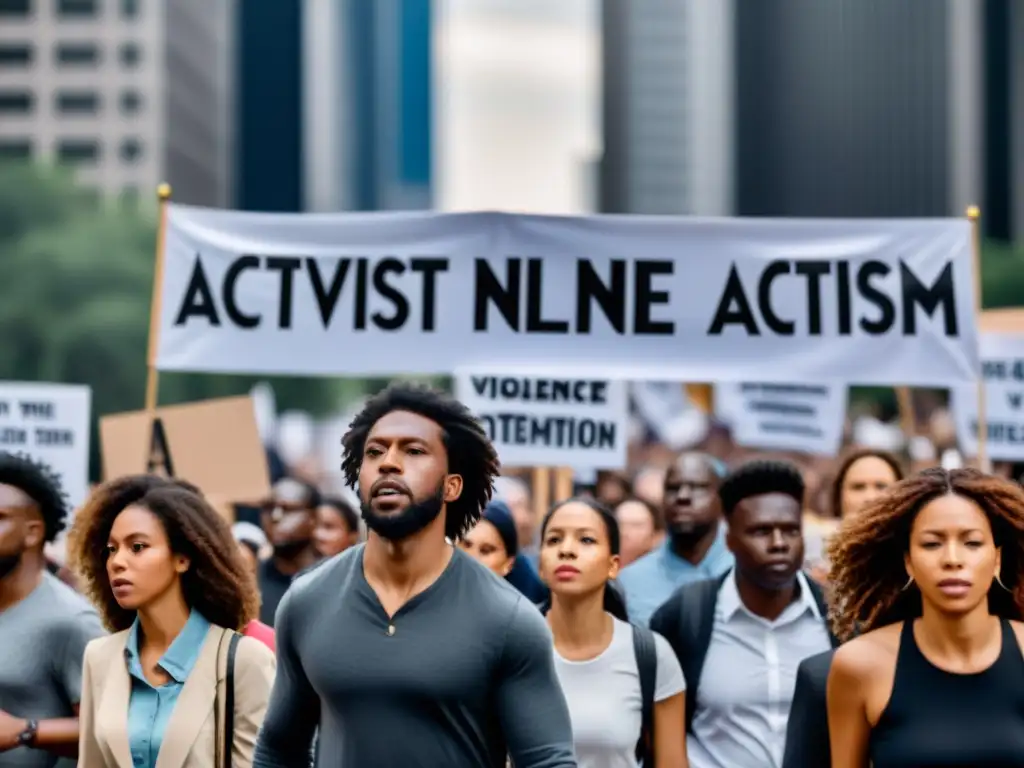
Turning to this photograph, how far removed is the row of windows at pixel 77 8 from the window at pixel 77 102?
3.82m

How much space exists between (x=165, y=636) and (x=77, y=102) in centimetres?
10107

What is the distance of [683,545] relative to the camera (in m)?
8.43

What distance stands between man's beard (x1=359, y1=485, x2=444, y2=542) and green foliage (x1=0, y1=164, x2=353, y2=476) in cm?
4563

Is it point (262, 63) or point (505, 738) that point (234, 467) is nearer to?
point (505, 738)

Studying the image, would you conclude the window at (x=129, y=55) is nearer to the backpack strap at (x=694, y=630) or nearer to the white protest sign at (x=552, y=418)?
the white protest sign at (x=552, y=418)

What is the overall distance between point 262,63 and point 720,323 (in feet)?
583

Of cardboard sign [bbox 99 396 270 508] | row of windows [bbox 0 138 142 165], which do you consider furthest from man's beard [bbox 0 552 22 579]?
row of windows [bbox 0 138 142 165]

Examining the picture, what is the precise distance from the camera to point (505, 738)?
4.22 meters

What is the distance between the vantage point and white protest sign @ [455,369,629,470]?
9.86 metres

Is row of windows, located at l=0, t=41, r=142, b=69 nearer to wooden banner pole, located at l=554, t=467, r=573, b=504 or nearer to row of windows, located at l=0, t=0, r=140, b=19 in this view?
row of windows, located at l=0, t=0, r=140, b=19

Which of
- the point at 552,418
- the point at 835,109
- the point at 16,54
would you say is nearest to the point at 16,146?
the point at 16,54

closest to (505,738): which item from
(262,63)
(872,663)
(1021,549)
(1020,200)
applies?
(872,663)

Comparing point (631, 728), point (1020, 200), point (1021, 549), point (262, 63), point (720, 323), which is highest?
point (262, 63)

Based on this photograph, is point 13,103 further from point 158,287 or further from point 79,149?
point 158,287
